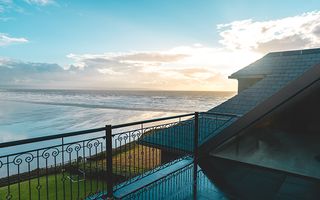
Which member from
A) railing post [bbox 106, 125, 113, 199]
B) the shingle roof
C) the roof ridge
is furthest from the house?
the roof ridge

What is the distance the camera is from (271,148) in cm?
462

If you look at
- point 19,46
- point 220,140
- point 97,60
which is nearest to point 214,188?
point 220,140

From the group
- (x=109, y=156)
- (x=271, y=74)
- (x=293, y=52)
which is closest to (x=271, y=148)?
(x=109, y=156)

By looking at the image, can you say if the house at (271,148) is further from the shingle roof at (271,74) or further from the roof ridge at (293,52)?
the roof ridge at (293,52)

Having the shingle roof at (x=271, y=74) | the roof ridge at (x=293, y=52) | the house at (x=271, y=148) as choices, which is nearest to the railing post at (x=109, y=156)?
the house at (x=271, y=148)

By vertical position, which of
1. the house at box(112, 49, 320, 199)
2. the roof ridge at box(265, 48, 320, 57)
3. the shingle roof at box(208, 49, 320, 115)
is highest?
the roof ridge at box(265, 48, 320, 57)

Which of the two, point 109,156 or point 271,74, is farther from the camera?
point 271,74

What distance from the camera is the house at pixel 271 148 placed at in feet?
10.0

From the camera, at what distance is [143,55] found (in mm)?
18828

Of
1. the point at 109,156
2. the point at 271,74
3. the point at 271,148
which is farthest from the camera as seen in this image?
the point at 271,74

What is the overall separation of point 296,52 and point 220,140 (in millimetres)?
7244

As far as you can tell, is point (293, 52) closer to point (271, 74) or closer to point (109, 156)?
point (271, 74)

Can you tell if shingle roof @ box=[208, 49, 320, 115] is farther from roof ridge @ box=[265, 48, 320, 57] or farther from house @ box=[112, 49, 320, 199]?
house @ box=[112, 49, 320, 199]

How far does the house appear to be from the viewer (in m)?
3.06
